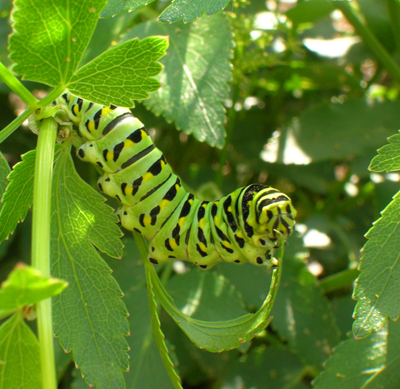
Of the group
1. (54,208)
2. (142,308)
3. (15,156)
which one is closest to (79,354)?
(54,208)

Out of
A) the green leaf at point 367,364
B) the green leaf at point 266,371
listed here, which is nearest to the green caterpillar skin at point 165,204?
the green leaf at point 367,364

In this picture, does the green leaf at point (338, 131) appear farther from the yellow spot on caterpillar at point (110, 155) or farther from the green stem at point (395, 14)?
the yellow spot on caterpillar at point (110, 155)

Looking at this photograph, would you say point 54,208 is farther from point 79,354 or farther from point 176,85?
A: point 176,85

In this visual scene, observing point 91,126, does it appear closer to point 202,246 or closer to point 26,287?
point 202,246

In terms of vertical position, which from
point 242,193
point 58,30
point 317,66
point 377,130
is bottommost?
point 377,130

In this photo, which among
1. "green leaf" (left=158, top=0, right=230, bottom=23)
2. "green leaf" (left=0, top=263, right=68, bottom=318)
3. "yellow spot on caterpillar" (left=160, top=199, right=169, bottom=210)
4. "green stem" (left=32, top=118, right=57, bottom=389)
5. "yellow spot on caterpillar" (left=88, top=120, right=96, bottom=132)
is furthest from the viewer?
"yellow spot on caterpillar" (left=160, top=199, right=169, bottom=210)

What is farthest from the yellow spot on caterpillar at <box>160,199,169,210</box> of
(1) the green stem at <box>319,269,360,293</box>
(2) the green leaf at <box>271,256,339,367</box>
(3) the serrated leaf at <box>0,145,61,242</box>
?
(1) the green stem at <box>319,269,360,293</box>

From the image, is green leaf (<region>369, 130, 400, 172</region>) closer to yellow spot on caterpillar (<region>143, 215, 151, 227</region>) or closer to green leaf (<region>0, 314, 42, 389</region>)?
yellow spot on caterpillar (<region>143, 215, 151, 227</region>)
